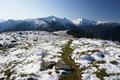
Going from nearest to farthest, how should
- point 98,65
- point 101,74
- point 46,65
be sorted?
point 101,74 < point 98,65 < point 46,65

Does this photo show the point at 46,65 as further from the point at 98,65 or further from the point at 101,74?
the point at 101,74

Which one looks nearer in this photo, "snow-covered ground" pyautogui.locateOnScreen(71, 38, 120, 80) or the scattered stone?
"snow-covered ground" pyautogui.locateOnScreen(71, 38, 120, 80)

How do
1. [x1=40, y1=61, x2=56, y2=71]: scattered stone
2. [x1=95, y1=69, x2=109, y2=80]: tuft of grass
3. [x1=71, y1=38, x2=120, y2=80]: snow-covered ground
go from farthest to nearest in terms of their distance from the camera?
[x1=40, y1=61, x2=56, y2=71]: scattered stone
[x1=71, y1=38, x2=120, y2=80]: snow-covered ground
[x1=95, y1=69, x2=109, y2=80]: tuft of grass

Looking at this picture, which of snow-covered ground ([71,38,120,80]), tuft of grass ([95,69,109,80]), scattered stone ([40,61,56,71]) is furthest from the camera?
scattered stone ([40,61,56,71])

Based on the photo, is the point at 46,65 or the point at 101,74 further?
the point at 46,65

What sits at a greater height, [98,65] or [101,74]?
[98,65]

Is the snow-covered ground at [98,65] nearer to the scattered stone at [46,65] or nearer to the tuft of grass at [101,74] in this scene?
the tuft of grass at [101,74]

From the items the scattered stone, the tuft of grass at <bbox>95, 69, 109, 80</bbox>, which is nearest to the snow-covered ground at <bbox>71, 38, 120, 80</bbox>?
the tuft of grass at <bbox>95, 69, 109, 80</bbox>

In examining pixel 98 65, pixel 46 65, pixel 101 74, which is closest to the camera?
pixel 101 74

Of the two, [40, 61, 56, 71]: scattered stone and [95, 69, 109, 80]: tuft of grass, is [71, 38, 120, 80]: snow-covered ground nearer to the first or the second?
[95, 69, 109, 80]: tuft of grass

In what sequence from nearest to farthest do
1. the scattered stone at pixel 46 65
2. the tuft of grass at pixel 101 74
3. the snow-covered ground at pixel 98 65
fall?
the tuft of grass at pixel 101 74
the snow-covered ground at pixel 98 65
the scattered stone at pixel 46 65

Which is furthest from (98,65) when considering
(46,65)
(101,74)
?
(46,65)

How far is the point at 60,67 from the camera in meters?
51.3

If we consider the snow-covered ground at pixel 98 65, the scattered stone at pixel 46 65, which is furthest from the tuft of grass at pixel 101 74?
the scattered stone at pixel 46 65
